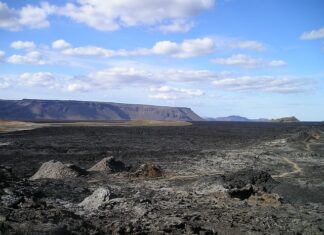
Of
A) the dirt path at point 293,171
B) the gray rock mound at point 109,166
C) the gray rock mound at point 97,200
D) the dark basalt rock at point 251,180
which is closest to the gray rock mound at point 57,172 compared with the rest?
the gray rock mound at point 109,166

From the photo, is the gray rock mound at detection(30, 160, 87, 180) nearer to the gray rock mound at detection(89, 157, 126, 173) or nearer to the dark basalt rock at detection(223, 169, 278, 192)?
the gray rock mound at detection(89, 157, 126, 173)

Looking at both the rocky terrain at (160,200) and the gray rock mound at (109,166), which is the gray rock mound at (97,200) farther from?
the gray rock mound at (109,166)

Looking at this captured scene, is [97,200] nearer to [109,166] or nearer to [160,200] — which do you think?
[160,200]

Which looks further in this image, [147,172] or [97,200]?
[147,172]

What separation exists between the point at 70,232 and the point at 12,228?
1138 mm

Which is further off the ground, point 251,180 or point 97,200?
point 251,180

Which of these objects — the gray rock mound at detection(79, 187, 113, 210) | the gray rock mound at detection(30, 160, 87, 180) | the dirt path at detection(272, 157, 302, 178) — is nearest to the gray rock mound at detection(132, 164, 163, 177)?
the gray rock mound at detection(30, 160, 87, 180)

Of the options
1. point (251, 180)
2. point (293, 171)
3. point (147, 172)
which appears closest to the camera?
point (251, 180)

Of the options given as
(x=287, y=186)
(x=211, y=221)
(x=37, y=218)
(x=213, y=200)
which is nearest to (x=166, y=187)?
(x=213, y=200)

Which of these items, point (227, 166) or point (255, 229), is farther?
point (227, 166)

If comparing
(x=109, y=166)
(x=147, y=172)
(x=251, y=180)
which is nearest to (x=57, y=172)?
(x=109, y=166)

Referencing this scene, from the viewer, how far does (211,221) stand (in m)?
10.3

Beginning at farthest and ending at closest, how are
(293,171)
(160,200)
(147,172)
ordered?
(293,171)
(147,172)
(160,200)

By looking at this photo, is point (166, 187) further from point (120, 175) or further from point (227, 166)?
point (227, 166)
